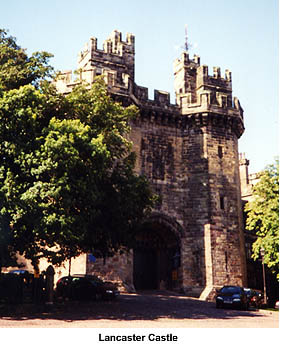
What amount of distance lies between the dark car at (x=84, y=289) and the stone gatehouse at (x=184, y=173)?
16.3 feet

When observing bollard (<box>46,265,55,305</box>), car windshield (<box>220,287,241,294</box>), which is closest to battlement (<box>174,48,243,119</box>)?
car windshield (<box>220,287,241,294</box>)

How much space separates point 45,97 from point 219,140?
52.1 ft

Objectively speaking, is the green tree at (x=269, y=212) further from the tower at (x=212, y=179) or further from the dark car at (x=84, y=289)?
the dark car at (x=84, y=289)

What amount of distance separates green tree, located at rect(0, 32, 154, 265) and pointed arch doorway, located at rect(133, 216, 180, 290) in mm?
10344

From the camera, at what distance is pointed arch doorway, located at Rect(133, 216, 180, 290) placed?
92.2ft

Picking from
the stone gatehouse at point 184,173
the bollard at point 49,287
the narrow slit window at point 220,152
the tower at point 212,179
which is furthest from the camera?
the narrow slit window at point 220,152

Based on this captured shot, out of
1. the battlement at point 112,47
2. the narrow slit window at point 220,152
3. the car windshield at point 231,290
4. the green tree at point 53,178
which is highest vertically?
the battlement at point 112,47

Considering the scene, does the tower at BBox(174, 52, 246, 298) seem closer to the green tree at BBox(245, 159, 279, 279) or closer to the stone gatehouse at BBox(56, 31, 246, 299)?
the stone gatehouse at BBox(56, 31, 246, 299)

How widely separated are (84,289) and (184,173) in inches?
462

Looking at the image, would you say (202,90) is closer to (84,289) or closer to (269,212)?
(269,212)

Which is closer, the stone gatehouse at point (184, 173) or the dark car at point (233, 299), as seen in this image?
the dark car at point (233, 299)

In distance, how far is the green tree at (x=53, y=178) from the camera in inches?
572

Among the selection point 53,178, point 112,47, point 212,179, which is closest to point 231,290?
point 212,179

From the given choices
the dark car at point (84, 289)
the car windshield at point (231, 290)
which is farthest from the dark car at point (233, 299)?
the dark car at point (84, 289)
